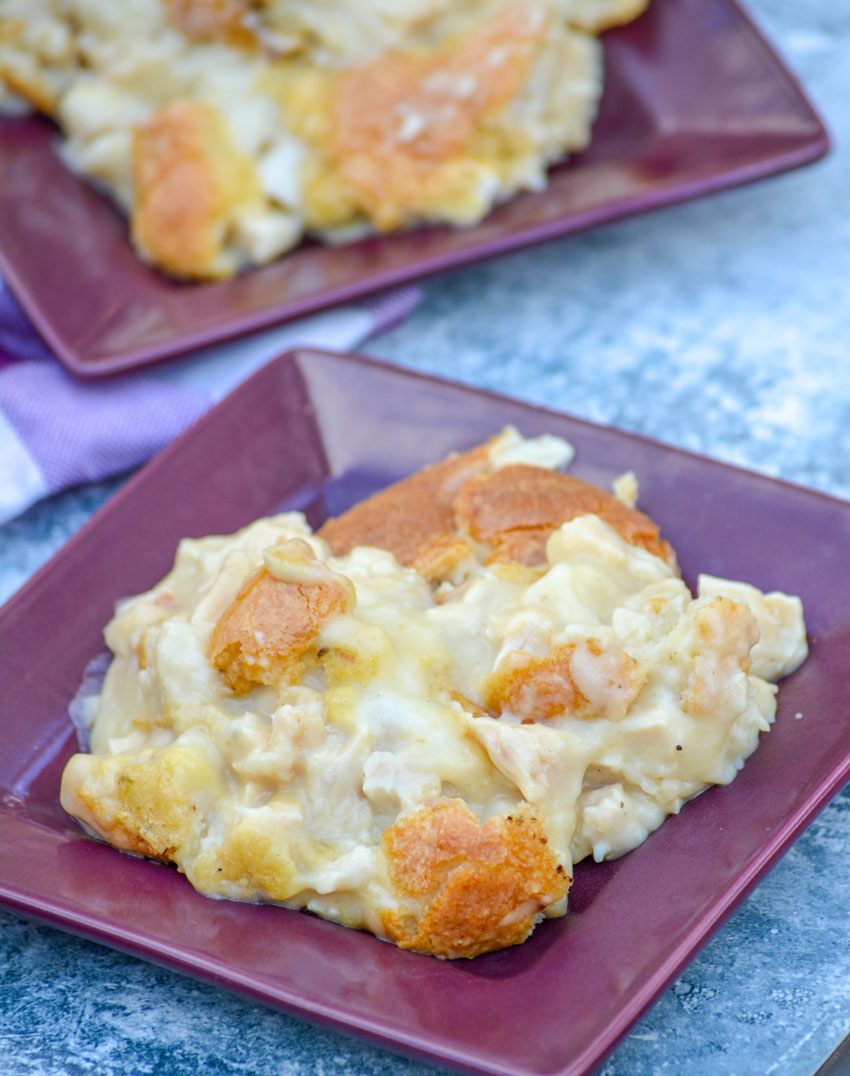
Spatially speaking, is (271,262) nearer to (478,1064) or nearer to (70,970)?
(70,970)

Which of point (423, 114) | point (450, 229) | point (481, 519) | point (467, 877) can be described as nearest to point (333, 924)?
point (467, 877)

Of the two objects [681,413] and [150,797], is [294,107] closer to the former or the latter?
[681,413]

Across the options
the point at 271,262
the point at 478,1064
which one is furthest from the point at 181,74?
the point at 478,1064

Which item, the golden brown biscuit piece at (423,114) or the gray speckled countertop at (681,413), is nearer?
the gray speckled countertop at (681,413)

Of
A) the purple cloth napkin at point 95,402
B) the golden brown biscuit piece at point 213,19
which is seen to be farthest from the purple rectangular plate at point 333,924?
the golden brown biscuit piece at point 213,19

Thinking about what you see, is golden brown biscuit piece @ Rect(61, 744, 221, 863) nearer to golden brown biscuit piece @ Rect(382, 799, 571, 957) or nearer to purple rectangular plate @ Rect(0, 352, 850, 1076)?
purple rectangular plate @ Rect(0, 352, 850, 1076)

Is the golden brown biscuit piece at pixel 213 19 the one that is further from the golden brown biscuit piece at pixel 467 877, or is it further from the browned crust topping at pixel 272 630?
the golden brown biscuit piece at pixel 467 877
